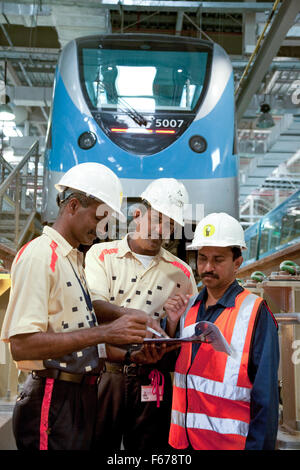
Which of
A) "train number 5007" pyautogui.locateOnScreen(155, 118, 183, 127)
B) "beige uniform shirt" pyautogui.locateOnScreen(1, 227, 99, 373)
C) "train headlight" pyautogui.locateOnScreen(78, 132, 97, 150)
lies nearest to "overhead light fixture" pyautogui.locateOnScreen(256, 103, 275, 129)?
"train number 5007" pyautogui.locateOnScreen(155, 118, 183, 127)

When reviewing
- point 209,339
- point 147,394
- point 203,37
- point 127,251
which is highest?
point 203,37

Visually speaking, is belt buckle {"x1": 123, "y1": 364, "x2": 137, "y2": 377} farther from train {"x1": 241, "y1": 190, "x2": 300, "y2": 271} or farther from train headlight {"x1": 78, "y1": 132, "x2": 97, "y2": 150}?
train {"x1": 241, "y1": 190, "x2": 300, "y2": 271}

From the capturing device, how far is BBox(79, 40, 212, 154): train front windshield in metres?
6.09

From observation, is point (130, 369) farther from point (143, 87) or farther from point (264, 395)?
point (143, 87)

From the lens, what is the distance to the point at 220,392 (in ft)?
7.17

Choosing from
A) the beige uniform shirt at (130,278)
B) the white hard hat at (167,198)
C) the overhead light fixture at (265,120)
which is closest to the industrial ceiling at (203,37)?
the overhead light fixture at (265,120)

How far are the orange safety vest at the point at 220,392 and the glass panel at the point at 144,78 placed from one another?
4442 mm

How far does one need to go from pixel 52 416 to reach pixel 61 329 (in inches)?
14.1

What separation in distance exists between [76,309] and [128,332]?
0.27m

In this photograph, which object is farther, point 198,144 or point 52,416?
point 198,144

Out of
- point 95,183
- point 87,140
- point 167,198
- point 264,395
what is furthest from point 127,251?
point 87,140
